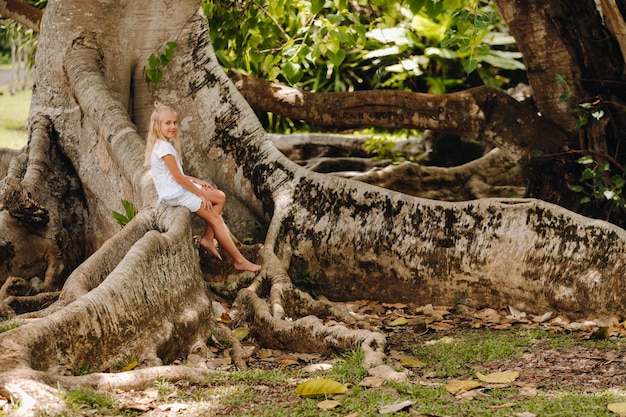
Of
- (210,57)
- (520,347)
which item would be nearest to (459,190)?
(210,57)

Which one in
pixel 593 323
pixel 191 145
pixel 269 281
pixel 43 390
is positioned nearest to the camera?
pixel 43 390

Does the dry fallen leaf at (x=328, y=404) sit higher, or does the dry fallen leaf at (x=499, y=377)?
the dry fallen leaf at (x=328, y=404)

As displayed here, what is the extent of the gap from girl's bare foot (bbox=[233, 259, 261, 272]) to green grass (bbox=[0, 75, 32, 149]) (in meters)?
7.80

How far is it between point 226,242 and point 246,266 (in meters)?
0.25

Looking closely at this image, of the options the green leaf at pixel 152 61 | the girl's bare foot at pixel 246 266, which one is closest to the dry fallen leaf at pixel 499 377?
the girl's bare foot at pixel 246 266

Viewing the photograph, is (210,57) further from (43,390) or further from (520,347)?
(43,390)

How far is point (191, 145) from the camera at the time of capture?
24.4ft

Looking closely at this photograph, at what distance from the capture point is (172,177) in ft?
19.6

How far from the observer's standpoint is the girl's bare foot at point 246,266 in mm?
6258

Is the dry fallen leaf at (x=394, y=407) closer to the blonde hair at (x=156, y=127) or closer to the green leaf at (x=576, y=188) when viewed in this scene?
the blonde hair at (x=156, y=127)

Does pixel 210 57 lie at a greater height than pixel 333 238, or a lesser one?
greater

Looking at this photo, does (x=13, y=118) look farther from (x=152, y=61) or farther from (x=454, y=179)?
(x=454, y=179)

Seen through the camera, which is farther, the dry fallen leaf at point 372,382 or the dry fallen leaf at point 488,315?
the dry fallen leaf at point 488,315

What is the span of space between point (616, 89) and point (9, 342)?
17.7 ft
